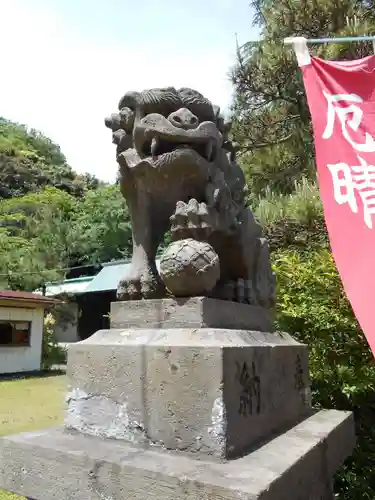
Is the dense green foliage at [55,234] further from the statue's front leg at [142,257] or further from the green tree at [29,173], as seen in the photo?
the statue's front leg at [142,257]

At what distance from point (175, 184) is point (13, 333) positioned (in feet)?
42.3

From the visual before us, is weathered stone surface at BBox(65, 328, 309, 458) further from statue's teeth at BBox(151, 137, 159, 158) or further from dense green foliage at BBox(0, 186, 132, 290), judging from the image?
dense green foliage at BBox(0, 186, 132, 290)

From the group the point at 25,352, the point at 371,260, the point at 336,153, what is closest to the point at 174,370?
the point at 371,260

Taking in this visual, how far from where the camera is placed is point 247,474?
1.48 metres

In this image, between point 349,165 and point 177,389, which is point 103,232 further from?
point 177,389

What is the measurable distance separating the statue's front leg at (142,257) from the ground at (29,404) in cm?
255

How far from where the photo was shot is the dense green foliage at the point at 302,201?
4.22m

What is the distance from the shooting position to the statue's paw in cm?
215

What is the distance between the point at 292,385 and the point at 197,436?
0.96 meters

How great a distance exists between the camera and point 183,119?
2.22 meters

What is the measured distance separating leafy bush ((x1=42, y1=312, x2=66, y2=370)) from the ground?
2016 mm

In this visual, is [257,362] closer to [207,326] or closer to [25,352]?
[207,326]

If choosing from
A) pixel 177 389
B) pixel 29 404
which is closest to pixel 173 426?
pixel 177 389

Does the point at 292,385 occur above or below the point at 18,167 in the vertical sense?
below
